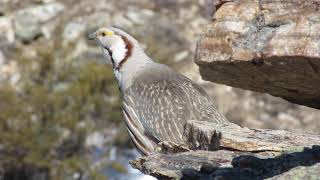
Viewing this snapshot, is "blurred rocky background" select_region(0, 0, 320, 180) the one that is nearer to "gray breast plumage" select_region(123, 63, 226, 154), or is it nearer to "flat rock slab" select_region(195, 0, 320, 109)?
"gray breast plumage" select_region(123, 63, 226, 154)

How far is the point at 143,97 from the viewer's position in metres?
8.38

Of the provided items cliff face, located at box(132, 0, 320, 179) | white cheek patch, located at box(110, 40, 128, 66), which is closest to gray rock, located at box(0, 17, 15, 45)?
white cheek patch, located at box(110, 40, 128, 66)

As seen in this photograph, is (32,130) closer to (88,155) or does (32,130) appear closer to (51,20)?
(88,155)

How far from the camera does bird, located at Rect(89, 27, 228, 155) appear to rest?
802cm

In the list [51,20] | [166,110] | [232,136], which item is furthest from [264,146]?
[51,20]

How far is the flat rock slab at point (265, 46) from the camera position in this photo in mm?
5055

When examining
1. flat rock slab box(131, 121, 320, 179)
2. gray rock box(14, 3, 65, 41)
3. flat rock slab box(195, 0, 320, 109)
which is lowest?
gray rock box(14, 3, 65, 41)

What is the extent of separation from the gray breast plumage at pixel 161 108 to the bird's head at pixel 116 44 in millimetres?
574

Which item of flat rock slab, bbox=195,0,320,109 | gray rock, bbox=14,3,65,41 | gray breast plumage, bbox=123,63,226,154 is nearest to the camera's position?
flat rock slab, bbox=195,0,320,109

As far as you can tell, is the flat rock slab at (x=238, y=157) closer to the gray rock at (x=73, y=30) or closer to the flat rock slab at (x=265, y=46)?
the flat rock slab at (x=265, y=46)

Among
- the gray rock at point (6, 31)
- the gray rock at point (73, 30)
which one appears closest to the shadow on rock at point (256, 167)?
the gray rock at point (73, 30)

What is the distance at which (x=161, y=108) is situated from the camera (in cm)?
820

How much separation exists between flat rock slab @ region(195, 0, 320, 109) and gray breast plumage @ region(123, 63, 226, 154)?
2.02 m

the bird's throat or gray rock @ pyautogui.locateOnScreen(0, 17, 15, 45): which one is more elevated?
the bird's throat
